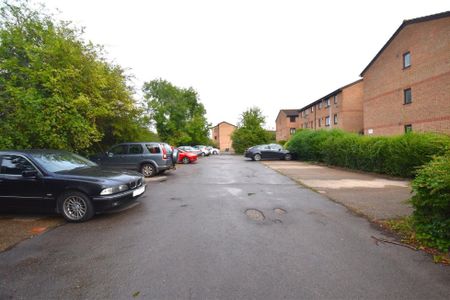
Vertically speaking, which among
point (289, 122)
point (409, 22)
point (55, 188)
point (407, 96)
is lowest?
point (55, 188)

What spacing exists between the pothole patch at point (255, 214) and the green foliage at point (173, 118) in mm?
24431

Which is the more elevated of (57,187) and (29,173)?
(29,173)

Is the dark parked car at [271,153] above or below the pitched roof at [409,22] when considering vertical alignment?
below

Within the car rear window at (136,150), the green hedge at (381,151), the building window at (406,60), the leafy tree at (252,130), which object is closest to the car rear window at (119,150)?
the car rear window at (136,150)

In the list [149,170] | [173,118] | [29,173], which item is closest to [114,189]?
[29,173]

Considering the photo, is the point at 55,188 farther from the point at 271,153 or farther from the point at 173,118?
the point at 173,118

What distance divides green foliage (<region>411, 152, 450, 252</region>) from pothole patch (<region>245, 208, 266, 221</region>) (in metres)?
2.63

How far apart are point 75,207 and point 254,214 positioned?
3772 millimetres

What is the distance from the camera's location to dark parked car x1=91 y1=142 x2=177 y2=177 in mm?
11938

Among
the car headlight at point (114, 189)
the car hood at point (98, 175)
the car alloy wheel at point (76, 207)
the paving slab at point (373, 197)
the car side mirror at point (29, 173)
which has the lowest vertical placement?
the paving slab at point (373, 197)

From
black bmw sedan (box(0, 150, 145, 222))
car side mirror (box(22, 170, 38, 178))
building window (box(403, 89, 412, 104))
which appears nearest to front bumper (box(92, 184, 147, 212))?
black bmw sedan (box(0, 150, 145, 222))

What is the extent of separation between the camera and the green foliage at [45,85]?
324 inches

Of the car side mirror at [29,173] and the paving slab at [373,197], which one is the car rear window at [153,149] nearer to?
the car side mirror at [29,173]

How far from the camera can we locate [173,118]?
37094 mm
